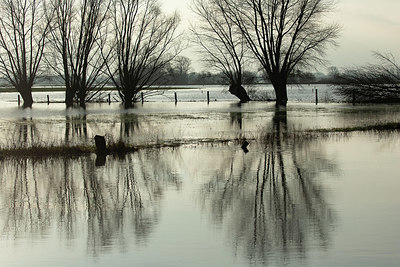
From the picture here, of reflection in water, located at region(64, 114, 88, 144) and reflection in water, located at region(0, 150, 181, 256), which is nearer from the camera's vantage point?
reflection in water, located at region(0, 150, 181, 256)

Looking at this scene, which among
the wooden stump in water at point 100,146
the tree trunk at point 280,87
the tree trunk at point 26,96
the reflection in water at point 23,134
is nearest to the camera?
the wooden stump in water at point 100,146

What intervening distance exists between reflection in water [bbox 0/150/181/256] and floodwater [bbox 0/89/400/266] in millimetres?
23

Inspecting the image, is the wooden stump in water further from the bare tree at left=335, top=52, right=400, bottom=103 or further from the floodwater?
the bare tree at left=335, top=52, right=400, bottom=103

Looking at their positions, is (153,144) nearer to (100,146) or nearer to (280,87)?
(100,146)

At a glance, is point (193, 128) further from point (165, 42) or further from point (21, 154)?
point (165, 42)

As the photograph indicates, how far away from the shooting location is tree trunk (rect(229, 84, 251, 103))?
59.2 meters

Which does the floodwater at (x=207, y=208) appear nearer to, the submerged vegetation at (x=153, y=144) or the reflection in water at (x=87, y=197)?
the reflection in water at (x=87, y=197)

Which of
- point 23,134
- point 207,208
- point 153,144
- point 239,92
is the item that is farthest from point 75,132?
point 239,92

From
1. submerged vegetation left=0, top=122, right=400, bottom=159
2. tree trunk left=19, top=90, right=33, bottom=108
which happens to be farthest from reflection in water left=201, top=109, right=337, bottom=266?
tree trunk left=19, top=90, right=33, bottom=108

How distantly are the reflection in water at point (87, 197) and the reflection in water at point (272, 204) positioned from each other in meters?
1.11

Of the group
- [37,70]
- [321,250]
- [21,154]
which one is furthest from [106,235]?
[37,70]

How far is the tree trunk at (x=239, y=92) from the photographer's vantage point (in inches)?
2333

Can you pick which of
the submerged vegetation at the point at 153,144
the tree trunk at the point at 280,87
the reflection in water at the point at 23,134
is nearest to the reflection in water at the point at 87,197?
the submerged vegetation at the point at 153,144

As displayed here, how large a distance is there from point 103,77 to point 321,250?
45.1 meters
